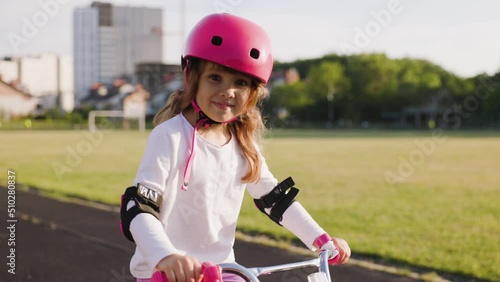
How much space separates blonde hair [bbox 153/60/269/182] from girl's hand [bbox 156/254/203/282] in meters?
0.75

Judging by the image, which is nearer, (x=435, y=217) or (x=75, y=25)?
(x=435, y=217)

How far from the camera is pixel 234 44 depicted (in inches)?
89.5

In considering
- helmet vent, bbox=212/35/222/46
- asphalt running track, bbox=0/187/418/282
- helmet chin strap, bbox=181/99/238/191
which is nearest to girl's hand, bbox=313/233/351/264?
helmet chin strap, bbox=181/99/238/191

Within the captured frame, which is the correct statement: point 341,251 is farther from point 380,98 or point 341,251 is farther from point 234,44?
point 380,98

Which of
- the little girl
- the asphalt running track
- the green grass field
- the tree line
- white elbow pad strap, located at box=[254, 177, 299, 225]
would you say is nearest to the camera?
the little girl

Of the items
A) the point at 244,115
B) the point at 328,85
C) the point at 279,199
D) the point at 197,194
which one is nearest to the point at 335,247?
the point at 279,199

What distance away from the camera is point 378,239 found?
7.52 m

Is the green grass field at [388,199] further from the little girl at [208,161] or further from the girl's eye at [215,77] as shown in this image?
the girl's eye at [215,77]

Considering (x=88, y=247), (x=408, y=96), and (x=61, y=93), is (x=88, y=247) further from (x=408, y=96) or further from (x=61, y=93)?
(x=61, y=93)

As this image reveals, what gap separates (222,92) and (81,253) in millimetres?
4916

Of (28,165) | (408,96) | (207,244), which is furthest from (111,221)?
(408,96)

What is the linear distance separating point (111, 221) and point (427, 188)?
7.32 m

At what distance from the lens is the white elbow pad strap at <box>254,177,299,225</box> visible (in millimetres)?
2584

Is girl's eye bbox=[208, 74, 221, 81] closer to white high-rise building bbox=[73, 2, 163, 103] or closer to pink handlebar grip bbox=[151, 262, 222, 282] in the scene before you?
pink handlebar grip bbox=[151, 262, 222, 282]
